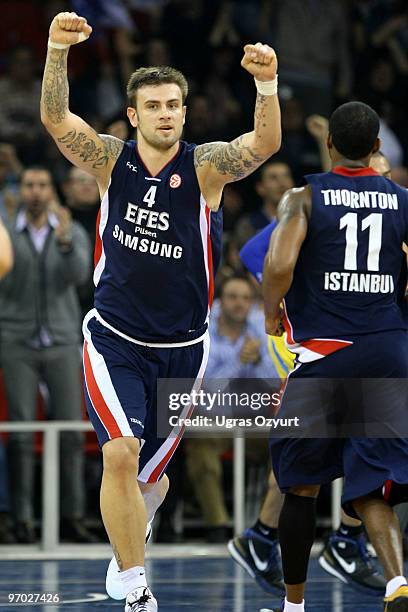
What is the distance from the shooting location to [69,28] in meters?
6.06

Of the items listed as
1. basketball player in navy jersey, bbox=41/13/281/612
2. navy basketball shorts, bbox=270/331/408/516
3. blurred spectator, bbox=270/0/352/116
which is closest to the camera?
navy basketball shorts, bbox=270/331/408/516

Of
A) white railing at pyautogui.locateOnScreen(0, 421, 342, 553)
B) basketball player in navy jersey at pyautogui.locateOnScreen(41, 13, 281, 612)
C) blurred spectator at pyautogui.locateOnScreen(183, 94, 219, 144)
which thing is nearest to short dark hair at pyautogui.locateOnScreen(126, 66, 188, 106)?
basketball player in navy jersey at pyautogui.locateOnScreen(41, 13, 281, 612)

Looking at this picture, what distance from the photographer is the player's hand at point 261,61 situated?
5.89 metres

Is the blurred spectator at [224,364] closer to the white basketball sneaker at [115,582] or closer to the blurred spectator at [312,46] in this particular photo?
the white basketball sneaker at [115,582]

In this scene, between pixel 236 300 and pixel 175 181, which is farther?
pixel 236 300

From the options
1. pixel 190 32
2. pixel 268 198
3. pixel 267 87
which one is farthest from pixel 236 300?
pixel 190 32

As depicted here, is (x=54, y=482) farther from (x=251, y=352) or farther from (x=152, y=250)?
(x=152, y=250)

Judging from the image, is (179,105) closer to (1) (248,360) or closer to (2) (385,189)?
(2) (385,189)

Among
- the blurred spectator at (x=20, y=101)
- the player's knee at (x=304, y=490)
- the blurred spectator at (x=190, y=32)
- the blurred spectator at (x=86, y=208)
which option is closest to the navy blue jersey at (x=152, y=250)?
the player's knee at (x=304, y=490)

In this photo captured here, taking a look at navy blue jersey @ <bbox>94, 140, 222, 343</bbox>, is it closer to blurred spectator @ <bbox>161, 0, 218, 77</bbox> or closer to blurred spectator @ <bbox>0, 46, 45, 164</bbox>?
blurred spectator @ <bbox>0, 46, 45, 164</bbox>

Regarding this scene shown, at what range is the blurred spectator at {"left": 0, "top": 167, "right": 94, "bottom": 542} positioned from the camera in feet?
31.7

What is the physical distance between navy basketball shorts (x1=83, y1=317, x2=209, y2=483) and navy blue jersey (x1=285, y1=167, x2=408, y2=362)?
0.80m

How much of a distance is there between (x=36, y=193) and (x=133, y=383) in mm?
4019

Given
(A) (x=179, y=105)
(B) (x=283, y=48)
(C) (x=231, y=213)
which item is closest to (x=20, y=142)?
(C) (x=231, y=213)
